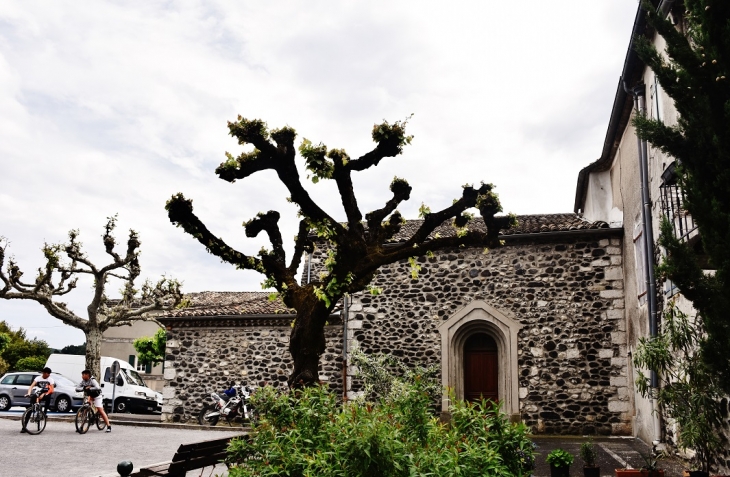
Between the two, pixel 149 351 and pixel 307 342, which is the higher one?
pixel 149 351

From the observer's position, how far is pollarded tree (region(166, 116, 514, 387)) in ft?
25.7

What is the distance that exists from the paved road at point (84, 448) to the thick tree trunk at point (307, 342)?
268 cm

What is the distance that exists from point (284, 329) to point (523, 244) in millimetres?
6194

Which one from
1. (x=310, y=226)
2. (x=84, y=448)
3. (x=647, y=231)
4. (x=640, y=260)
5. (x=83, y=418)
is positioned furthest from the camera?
(x=83, y=418)

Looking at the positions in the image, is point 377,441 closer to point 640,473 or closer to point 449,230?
point 640,473

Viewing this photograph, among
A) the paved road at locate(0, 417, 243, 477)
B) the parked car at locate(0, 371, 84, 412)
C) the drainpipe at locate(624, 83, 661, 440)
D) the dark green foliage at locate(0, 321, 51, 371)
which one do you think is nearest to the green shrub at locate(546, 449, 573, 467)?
the drainpipe at locate(624, 83, 661, 440)

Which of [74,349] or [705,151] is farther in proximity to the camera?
[74,349]

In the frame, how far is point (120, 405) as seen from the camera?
75.4 feet

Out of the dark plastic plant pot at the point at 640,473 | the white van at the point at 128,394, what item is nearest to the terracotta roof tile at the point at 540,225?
the dark plastic plant pot at the point at 640,473

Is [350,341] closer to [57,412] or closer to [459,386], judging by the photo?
[459,386]

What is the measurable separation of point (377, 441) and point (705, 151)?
11.4 ft

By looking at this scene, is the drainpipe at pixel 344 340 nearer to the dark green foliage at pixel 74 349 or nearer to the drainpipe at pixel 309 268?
the drainpipe at pixel 309 268

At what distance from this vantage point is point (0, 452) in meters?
10.6

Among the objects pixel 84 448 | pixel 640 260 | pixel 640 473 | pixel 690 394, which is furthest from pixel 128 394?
pixel 690 394
